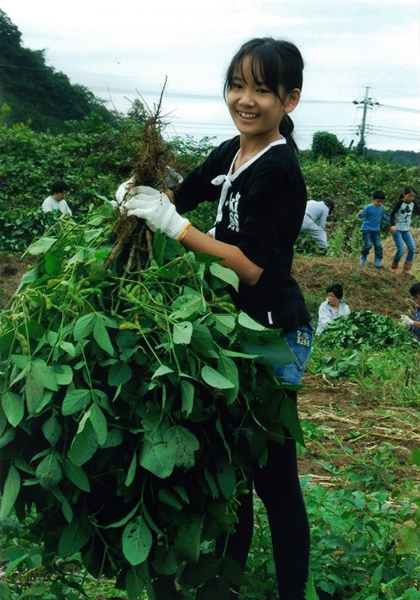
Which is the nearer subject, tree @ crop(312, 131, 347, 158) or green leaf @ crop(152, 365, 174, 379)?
green leaf @ crop(152, 365, 174, 379)

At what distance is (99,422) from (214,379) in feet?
0.86

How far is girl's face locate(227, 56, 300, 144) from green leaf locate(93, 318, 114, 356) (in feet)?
2.32

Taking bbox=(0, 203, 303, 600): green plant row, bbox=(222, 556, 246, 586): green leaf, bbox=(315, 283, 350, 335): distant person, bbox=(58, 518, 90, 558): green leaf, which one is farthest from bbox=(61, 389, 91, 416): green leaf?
bbox=(315, 283, 350, 335): distant person

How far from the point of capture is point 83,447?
1958mm

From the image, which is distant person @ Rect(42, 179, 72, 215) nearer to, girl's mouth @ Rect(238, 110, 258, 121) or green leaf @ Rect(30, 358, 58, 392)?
girl's mouth @ Rect(238, 110, 258, 121)

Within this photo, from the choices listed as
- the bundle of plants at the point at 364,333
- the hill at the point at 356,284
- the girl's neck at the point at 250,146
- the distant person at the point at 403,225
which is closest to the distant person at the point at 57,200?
the hill at the point at 356,284

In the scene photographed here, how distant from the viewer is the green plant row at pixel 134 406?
199 cm

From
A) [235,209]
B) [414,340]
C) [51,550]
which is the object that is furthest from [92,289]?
[414,340]

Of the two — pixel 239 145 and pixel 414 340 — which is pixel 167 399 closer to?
pixel 239 145

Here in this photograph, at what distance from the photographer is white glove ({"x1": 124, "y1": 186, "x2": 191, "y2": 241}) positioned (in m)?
2.20

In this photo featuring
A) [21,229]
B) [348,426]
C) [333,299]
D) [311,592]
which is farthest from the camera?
[21,229]

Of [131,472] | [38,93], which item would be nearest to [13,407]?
[131,472]

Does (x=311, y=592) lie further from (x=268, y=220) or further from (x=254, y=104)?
(x=254, y=104)

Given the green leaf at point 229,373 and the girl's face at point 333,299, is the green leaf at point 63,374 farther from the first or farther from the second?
the girl's face at point 333,299
